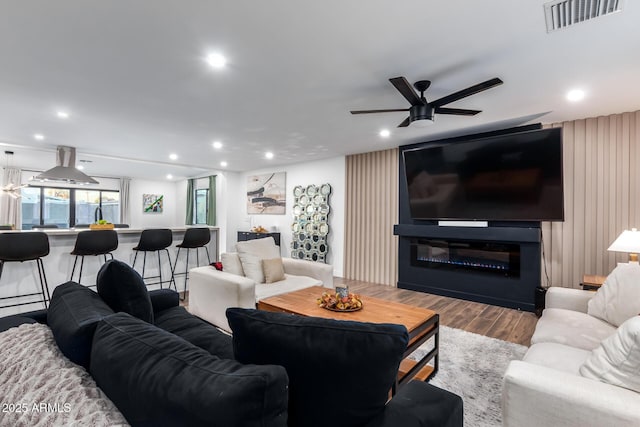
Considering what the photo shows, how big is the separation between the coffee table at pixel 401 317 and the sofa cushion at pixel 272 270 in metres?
0.73

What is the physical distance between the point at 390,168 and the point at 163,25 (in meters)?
3.98

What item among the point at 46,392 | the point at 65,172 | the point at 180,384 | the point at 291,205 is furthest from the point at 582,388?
the point at 65,172

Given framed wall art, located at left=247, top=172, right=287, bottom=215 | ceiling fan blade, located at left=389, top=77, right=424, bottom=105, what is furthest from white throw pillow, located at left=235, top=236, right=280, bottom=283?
framed wall art, located at left=247, top=172, right=287, bottom=215

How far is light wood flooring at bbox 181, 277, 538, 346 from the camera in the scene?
10.3 ft

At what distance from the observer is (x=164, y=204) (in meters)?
10.1

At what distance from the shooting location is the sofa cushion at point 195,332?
1688mm

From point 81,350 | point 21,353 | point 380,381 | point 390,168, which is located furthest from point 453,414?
point 390,168

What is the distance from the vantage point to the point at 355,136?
4457 millimetres

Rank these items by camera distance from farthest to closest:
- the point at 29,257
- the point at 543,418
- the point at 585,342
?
the point at 29,257 < the point at 585,342 < the point at 543,418

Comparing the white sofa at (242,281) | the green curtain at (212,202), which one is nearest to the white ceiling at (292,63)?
the white sofa at (242,281)

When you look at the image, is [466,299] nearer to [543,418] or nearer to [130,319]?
[543,418]

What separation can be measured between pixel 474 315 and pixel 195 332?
10.4 feet

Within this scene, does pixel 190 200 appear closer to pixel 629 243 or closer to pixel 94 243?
pixel 94 243

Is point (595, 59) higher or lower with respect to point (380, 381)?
higher
